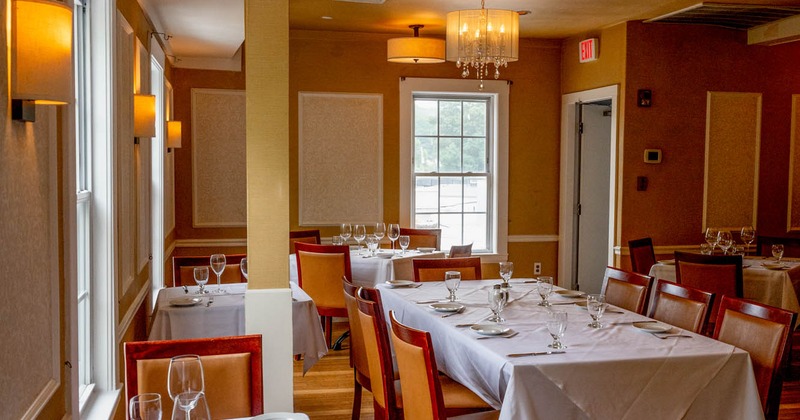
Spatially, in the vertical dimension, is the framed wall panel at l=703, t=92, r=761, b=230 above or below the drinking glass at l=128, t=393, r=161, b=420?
above

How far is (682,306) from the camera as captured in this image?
3699mm

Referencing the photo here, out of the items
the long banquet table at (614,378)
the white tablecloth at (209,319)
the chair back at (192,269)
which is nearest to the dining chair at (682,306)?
the long banquet table at (614,378)

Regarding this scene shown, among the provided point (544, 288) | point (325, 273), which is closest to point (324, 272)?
point (325, 273)

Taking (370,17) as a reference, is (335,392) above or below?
below

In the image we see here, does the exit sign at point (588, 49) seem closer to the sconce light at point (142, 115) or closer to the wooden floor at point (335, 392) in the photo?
the wooden floor at point (335, 392)

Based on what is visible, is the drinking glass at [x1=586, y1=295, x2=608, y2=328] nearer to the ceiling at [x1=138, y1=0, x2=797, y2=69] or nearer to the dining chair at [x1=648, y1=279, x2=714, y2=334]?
the dining chair at [x1=648, y1=279, x2=714, y2=334]

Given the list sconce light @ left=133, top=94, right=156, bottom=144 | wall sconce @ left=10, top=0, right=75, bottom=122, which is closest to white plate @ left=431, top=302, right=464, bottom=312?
sconce light @ left=133, top=94, right=156, bottom=144

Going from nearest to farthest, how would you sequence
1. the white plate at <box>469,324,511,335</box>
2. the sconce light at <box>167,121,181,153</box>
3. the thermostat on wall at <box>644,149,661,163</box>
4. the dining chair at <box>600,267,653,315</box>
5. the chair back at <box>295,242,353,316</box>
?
1. the white plate at <box>469,324,511,335</box>
2. the dining chair at <box>600,267,653,315</box>
3. the chair back at <box>295,242,353,316</box>
4. the sconce light at <box>167,121,181,153</box>
5. the thermostat on wall at <box>644,149,661,163</box>

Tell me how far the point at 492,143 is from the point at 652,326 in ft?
15.3

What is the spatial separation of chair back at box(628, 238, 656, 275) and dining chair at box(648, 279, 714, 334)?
1.82 m

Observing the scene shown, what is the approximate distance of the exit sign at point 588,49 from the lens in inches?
283

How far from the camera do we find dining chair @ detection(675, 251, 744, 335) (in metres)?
5.09

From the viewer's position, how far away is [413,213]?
7.74 m

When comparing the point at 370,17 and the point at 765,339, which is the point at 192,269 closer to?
the point at 370,17
